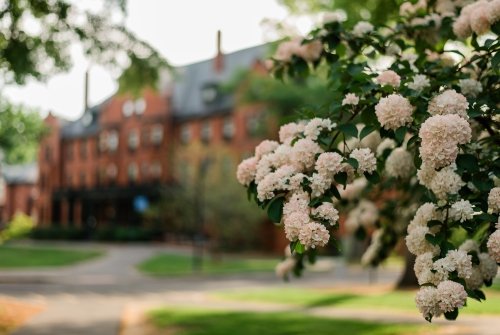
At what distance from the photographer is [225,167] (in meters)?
38.5

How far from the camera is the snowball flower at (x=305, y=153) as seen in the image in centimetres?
433

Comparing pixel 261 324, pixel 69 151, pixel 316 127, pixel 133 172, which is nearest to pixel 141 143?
pixel 133 172

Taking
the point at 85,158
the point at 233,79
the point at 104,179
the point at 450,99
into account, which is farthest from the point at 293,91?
the point at 450,99

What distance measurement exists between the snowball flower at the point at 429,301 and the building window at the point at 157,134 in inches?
2007

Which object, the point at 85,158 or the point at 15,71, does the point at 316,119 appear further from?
the point at 85,158

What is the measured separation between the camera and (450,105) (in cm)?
407

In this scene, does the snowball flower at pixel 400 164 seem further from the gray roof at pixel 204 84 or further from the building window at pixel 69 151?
the building window at pixel 69 151

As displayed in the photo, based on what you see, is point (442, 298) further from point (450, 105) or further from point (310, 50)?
point (310, 50)

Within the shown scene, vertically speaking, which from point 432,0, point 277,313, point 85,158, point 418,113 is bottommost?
point 277,313

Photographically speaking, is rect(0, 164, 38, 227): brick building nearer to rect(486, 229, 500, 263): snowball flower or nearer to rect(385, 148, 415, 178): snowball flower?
rect(385, 148, 415, 178): snowball flower

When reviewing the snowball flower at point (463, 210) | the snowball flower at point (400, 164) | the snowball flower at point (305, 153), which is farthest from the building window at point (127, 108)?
the snowball flower at point (463, 210)

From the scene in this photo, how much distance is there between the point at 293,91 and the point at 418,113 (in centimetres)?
3497

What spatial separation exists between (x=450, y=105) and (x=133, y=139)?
177 feet

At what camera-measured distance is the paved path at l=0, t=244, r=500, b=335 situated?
11844mm
